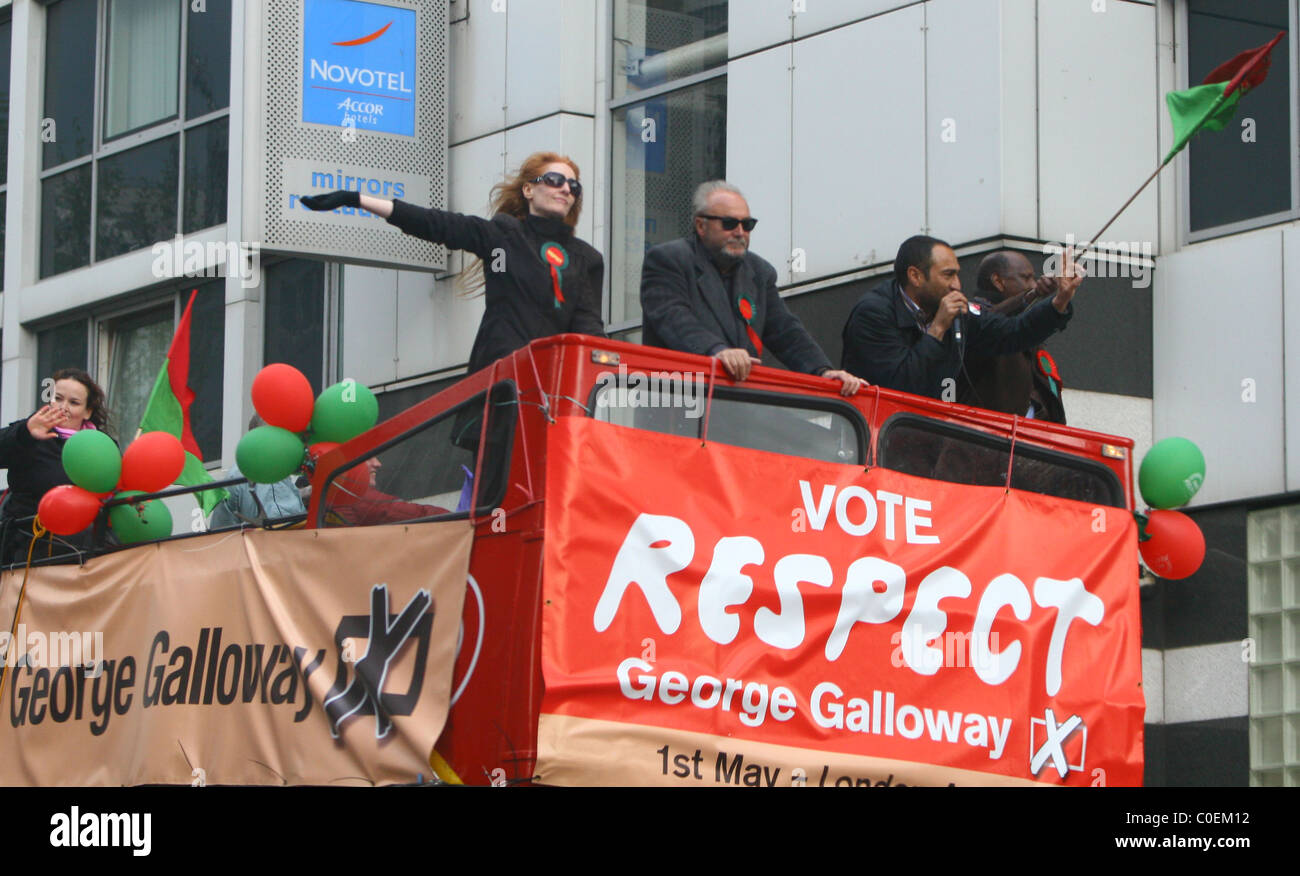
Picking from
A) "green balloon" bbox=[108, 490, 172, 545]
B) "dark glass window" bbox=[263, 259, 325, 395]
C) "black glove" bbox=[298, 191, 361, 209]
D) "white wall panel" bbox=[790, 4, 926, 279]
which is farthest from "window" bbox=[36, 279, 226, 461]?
"black glove" bbox=[298, 191, 361, 209]

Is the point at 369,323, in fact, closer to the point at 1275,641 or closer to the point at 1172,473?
the point at 1275,641

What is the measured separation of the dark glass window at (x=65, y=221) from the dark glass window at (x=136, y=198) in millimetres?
288

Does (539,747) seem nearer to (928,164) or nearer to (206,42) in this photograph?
(928,164)

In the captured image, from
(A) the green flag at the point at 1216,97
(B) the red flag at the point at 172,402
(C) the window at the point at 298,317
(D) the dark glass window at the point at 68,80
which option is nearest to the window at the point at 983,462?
(A) the green flag at the point at 1216,97

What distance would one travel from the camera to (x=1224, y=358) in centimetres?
1162

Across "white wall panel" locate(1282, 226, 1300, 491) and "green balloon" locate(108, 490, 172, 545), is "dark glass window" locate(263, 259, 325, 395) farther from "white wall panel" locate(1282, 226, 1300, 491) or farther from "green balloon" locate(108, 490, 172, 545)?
"white wall panel" locate(1282, 226, 1300, 491)

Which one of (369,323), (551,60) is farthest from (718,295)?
(369,323)

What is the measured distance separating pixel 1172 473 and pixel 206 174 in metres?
12.0

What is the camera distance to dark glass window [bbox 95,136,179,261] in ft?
61.8

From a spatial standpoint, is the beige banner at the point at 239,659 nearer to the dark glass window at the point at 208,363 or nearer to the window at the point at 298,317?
the window at the point at 298,317

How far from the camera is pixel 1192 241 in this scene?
12.1 meters

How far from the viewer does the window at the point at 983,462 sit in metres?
7.61

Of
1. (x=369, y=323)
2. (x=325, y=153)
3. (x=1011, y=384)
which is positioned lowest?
(x=1011, y=384)
